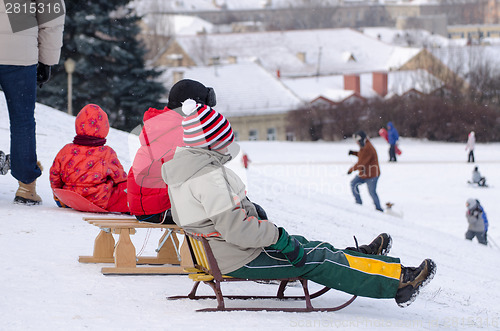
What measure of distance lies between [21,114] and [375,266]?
317 cm

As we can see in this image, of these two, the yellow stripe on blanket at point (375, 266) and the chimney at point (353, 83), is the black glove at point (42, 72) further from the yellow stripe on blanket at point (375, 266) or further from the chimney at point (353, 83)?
the chimney at point (353, 83)

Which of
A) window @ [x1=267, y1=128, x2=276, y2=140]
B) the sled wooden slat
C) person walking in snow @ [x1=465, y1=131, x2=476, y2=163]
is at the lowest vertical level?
window @ [x1=267, y1=128, x2=276, y2=140]

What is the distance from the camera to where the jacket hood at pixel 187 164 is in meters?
4.07

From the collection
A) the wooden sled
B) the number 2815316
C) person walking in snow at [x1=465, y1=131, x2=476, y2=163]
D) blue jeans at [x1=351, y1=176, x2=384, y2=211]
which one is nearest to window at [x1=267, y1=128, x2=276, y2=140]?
person walking in snow at [x1=465, y1=131, x2=476, y2=163]

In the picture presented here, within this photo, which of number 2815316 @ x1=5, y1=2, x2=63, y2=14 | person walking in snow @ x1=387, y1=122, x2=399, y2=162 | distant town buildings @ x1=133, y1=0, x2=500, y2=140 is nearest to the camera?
number 2815316 @ x1=5, y1=2, x2=63, y2=14

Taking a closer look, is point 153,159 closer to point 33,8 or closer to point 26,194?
point 33,8

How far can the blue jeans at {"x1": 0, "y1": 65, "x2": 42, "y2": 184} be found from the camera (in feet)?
19.3

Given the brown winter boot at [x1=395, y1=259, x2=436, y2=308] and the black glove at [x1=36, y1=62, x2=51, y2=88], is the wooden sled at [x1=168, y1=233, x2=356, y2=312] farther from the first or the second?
the black glove at [x1=36, y1=62, x2=51, y2=88]

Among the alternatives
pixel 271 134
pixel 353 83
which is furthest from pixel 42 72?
pixel 353 83

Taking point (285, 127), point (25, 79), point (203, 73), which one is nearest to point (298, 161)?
point (285, 127)

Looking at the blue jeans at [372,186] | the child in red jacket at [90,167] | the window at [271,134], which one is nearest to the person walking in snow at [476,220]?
the blue jeans at [372,186]

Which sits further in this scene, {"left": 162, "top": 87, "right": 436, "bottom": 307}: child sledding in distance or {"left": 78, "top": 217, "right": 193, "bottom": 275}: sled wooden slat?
{"left": 78, "top": 217, "right": 193, "bottom": 275}: sled wooden slat

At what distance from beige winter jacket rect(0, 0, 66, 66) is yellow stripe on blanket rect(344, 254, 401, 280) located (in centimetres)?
308

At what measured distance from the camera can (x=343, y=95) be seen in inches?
2130
